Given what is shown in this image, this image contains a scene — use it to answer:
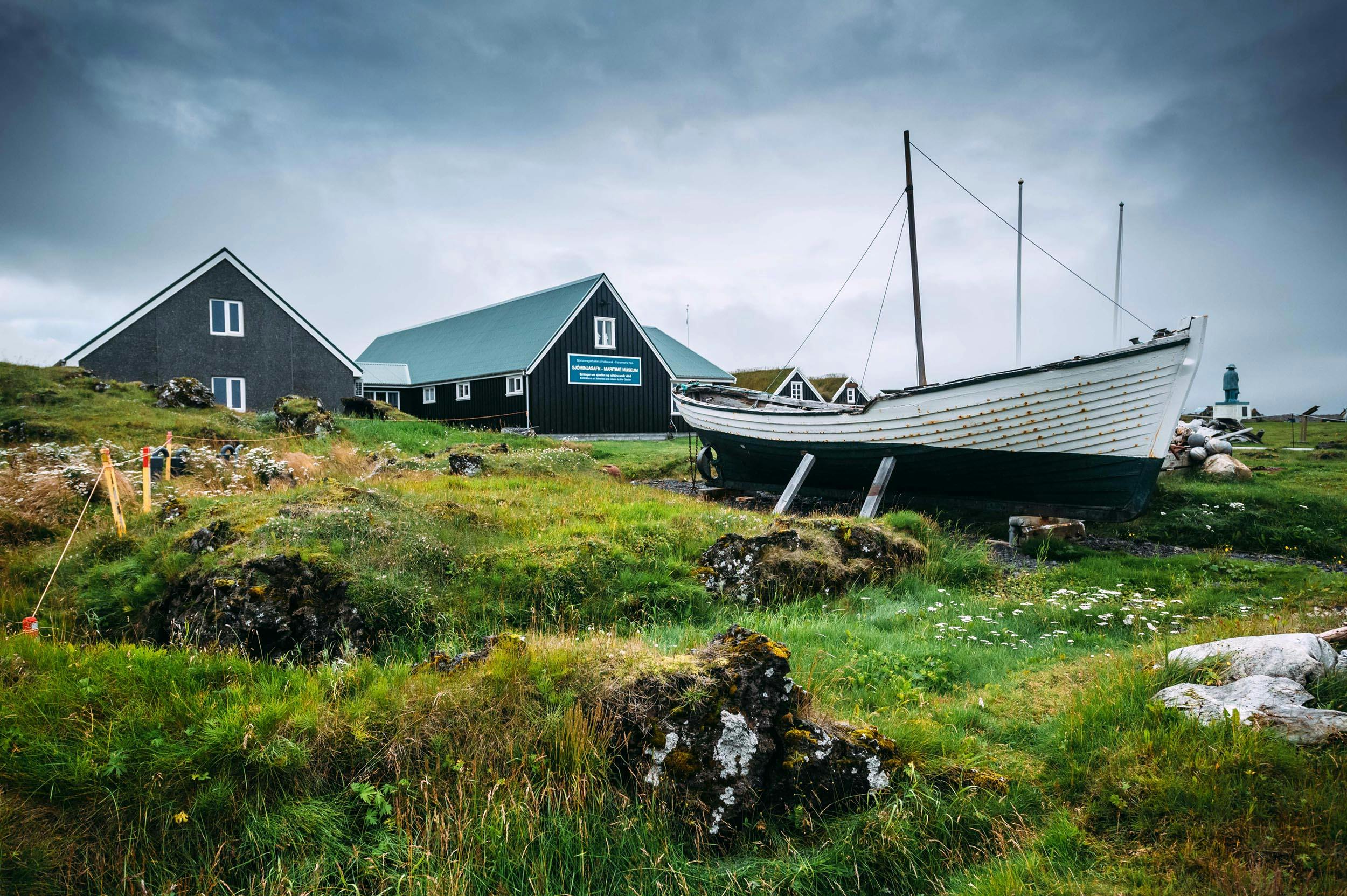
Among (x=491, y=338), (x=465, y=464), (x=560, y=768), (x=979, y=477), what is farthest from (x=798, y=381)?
(x=560, y=768)

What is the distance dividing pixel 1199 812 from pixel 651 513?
7.85 meters

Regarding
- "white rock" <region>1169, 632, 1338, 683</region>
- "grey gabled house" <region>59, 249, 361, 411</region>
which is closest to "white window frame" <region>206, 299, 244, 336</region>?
"grey gabled house" <region>59, 249, 361, 411</region>

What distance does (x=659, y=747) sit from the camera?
4129mm

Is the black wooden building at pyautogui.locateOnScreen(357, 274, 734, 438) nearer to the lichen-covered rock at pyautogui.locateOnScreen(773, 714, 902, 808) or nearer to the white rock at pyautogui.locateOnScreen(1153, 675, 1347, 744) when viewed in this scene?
the lichen-covered rock at pyautogui.locateOnScreen(773, 714, 902, 808)

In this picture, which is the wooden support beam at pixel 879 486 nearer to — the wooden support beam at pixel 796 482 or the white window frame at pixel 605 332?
the wooden support beam at pixel 796 482

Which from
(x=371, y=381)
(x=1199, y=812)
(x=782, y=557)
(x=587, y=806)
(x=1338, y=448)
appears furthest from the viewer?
(x=371, y=381)

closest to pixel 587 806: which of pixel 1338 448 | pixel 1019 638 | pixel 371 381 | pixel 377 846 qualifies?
pixel 377 846

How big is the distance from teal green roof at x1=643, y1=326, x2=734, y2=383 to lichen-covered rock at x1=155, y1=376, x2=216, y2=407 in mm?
19132

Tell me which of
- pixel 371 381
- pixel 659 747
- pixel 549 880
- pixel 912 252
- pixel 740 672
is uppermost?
pixel 912 252

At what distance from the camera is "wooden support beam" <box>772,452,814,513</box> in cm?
1467

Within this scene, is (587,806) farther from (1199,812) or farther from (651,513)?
(651,513)

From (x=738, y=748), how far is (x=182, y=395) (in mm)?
23354

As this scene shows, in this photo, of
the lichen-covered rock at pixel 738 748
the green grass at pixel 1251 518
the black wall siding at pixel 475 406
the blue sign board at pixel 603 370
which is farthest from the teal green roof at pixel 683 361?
the lichen-covered rock at pixel 738 748

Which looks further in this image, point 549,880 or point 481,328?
point 481,328
